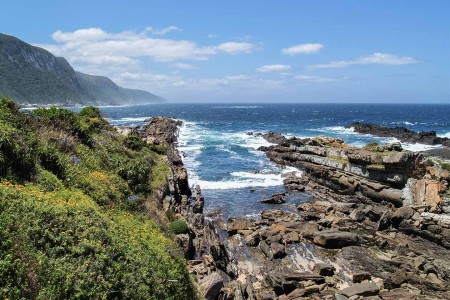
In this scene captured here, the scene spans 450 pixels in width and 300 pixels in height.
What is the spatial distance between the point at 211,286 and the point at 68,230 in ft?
26.5

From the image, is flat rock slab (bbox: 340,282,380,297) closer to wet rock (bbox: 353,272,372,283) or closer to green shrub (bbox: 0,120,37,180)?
wet rock (bbox: 353,272,372,283)

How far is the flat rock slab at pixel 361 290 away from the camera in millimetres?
20094

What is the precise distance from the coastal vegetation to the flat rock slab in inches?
408

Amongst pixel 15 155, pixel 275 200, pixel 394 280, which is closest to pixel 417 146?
pixel 275 200

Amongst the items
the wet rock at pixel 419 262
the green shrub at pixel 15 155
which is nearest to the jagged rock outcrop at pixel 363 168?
the wet rock at pixel 419 262

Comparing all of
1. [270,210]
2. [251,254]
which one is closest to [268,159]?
[270,210]

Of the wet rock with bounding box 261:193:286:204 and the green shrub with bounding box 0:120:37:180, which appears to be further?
the wet rock with bounding box 261:193:286:204

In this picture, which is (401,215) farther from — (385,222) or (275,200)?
(275,200)

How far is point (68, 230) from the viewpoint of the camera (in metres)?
11.9

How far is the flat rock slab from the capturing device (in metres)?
20.1

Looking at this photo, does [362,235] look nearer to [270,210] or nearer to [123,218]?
[270,210]

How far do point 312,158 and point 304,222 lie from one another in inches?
963

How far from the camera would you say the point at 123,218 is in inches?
698

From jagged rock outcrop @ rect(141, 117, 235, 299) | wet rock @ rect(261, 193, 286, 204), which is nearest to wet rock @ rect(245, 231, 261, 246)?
jagged rock outcrop @ rect(141, 117, 235, 299)
